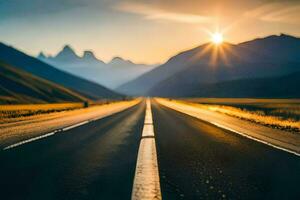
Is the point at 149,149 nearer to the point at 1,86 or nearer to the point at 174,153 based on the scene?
the point at 174,153

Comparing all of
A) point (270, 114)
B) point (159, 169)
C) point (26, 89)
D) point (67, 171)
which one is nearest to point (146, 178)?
point (159, 169)

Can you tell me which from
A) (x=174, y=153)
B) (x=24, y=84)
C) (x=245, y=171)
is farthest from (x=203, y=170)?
(x=24, y=84)

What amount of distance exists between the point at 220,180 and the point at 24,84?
151 m

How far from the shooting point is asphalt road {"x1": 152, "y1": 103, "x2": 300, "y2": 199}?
15.9ft

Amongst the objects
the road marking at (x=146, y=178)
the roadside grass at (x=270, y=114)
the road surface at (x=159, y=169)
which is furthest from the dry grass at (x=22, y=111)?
the roadside grass at (x=270, y=114)

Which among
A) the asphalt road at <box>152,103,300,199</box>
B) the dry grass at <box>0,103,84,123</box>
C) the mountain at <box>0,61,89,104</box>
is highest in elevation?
the mountain at <box>0,61,89,104</box>

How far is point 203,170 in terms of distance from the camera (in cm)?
636

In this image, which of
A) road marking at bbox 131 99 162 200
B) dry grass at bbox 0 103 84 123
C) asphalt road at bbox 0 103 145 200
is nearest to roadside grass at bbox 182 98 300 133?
road marking at bbox 131 99 162 200

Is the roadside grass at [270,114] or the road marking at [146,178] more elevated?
the road marking at [146,178]

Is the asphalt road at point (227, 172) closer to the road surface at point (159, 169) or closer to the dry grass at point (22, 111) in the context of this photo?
the road surface at point (159, 169)

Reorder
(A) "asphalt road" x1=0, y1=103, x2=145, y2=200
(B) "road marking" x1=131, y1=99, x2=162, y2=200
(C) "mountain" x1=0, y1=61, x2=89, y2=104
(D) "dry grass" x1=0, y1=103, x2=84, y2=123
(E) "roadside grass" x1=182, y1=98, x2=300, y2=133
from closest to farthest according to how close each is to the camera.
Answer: (B) "road marking" x1=131, y1=99, x2=162, y2=200
(A) "asphalt road" x1=0, y1=103, x2=145, y2=200
(E) "roadside grass" x1=182, y1=98, x2=300, y2=133
(D) "dry grass" x1=0, y1=103, x2=84, y2=123
(C) "mountain" x1=0, y1=61, x2=89, y2=104

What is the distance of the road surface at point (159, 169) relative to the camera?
4.77 m

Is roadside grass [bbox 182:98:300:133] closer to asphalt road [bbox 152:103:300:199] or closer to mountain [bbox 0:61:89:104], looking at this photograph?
asphalt road [bbox 152:103:300:199]

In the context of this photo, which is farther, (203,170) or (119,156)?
(119,156)
